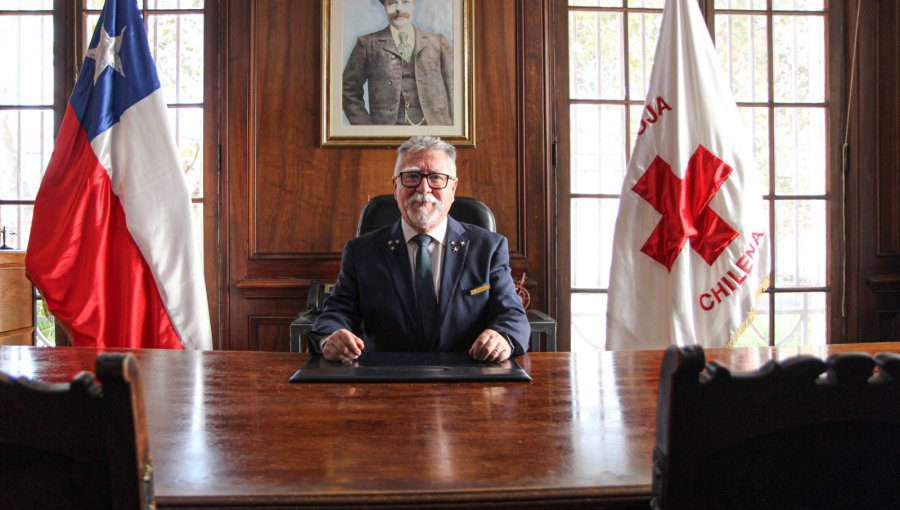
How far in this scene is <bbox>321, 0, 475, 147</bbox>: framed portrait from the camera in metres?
3.31

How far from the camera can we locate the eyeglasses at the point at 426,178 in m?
2.19

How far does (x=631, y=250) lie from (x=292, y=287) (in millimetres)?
1723

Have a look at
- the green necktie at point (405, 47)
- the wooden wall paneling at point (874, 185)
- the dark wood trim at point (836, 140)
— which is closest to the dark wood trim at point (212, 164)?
the green necktie at point (405, 47)

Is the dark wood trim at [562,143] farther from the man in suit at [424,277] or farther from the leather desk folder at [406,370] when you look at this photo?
the leather desk folder at [406,370]

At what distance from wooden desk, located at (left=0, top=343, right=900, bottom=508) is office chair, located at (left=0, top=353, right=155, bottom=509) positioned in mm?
158

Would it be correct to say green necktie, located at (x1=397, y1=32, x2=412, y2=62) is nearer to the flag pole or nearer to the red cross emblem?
the red cross emblem

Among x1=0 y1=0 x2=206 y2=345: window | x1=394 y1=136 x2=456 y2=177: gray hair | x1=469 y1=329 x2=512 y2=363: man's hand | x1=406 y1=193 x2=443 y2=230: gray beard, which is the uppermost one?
x1=0 y1=0 x2=206 y2=345: window

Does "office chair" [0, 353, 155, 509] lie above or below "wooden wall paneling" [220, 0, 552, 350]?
below

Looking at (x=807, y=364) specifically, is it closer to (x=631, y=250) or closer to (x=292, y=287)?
(x=631, y=250)

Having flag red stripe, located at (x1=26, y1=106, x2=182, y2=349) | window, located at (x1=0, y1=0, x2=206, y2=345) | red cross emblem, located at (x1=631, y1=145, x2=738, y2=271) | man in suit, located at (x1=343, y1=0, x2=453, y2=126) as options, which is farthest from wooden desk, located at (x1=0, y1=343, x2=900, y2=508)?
window, located at (x1=0, y1=0, x2=206, y2=345)

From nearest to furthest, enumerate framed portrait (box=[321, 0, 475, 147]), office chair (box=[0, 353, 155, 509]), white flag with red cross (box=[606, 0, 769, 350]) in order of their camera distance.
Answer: office chair (box=[0, 353, 155, 509]), white flag with red cross (box=[606, 0, 769, 350]), framed portrait (box=[321, 0, 475, 147])

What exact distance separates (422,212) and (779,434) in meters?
1.62

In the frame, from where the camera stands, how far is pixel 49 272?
2.78m

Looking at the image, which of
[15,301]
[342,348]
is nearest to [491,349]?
[342,348]
